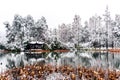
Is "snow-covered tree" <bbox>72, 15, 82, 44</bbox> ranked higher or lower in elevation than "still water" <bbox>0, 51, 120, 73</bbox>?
higher

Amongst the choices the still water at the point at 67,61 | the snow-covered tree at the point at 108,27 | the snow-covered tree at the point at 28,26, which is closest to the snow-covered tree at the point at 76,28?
the snow-covered tree at the point at 108,27

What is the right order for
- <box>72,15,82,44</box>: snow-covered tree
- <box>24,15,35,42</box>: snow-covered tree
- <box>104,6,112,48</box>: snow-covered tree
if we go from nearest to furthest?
<box>24,15,35,42</box>: snow-covered tree → <box>104,6,112,48</box>: snow-covered tree → <box>72,15,82,44</box>: snow-covered tree

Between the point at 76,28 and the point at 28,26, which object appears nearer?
the point at 28,26

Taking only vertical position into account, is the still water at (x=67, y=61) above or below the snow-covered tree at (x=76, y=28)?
below

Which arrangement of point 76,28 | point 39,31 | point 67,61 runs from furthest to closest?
point 76,28, point 39,31, point 67,61

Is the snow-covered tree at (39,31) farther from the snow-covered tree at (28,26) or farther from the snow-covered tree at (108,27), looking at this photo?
the snow-covered tree at (108,27)

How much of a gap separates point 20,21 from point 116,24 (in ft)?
103

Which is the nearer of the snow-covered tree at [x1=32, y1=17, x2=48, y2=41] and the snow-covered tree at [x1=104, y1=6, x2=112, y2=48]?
the snow-covered tree at [x1=32, y1=17, x2=48, y2=41]

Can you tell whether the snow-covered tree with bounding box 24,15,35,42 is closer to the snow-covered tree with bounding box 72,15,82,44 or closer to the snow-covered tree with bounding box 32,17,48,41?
the snow-covered tree with bounding box 32,17,48,41

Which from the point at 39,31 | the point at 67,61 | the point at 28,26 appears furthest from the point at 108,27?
the point at 67,61

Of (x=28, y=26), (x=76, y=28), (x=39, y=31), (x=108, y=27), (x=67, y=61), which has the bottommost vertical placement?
(x=67, y=61)

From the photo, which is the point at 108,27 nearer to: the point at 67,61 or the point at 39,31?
the point at 39,31

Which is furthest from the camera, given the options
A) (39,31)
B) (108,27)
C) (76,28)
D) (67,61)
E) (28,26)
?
(76,28)

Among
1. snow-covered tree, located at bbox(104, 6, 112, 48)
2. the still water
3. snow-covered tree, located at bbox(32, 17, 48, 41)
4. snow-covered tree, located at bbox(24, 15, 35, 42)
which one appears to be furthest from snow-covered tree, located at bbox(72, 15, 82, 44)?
the still water
